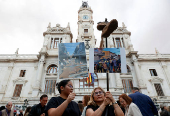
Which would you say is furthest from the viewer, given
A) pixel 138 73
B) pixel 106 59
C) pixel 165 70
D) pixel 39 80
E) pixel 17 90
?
pixel 165 70

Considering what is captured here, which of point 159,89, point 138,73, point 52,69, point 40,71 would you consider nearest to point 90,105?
point 40,71

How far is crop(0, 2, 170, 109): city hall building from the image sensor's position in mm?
18284

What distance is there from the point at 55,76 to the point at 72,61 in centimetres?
1317

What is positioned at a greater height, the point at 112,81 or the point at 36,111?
the point at 112,81

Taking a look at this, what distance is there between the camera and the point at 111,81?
63.9 ft

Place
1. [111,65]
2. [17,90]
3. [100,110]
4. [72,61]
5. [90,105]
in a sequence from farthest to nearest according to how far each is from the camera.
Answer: [17,90], [72,61], [111,65], [90,105], [100,110]

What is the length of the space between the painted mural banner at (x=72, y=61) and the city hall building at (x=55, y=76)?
30.4 feet

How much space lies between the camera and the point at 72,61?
8.43 meters

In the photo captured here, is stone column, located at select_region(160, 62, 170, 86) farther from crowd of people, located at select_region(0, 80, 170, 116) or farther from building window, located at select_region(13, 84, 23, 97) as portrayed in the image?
building window, located at select_region(13, 84, 23, 97)

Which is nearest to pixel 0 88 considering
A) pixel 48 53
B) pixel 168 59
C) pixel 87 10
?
pixel 48 53

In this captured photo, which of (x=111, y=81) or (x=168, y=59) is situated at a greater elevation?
(x=168, y=59)

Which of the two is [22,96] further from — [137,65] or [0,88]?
[137,65]

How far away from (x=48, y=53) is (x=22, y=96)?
28.6ft

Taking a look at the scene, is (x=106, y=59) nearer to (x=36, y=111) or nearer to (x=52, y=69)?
(x=36, y=111)
